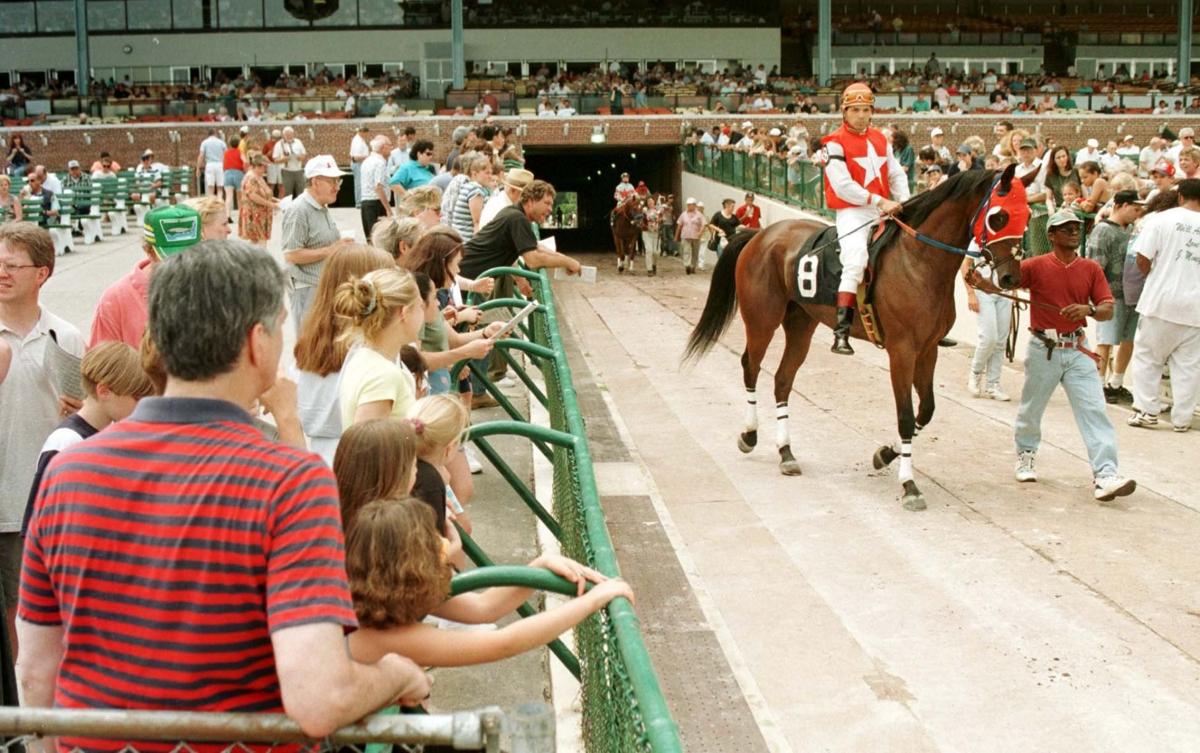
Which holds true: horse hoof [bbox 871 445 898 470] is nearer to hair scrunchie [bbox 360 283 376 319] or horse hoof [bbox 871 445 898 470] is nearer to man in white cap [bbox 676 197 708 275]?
hair scrunchie [bbox 360 283 376 319]

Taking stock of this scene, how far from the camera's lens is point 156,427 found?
277 centimetres

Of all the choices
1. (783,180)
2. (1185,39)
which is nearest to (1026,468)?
(783,180)

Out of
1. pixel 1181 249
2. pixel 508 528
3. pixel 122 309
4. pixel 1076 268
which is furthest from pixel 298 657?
pixel 1181 249

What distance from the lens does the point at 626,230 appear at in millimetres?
35750

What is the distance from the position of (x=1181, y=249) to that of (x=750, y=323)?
13.2 ft

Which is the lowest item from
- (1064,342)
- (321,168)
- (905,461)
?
(905,461)

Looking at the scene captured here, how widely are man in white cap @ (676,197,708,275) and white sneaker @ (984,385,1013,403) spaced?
19462 mm

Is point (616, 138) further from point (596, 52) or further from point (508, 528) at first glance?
point (508, 528)

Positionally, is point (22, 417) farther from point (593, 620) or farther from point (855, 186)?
point (855, 186)

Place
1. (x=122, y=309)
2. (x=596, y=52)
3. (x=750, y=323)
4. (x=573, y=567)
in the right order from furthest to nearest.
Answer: (x=596, y=52)
(x=750, y=323)
(x=122, y=309)
(x=573, y=567)

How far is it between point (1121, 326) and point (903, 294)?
473cm

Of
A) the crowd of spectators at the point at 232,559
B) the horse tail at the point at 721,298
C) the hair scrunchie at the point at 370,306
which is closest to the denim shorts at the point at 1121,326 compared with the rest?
the horse tail at the point at 721,298

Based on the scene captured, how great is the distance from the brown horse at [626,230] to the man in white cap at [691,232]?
4.41 feet

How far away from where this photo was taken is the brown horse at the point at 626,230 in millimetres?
35562
